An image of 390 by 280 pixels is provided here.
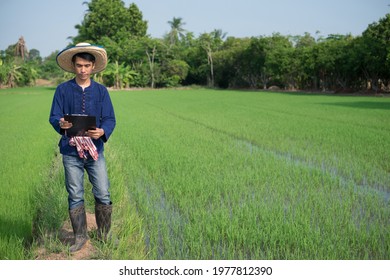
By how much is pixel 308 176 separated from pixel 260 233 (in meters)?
2.03

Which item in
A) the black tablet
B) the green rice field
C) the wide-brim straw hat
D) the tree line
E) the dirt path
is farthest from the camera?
the tree line

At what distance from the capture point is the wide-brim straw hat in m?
2.29

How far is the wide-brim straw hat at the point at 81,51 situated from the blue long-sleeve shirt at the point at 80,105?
0.15m

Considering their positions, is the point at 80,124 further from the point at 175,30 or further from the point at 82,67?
the point at 175,30

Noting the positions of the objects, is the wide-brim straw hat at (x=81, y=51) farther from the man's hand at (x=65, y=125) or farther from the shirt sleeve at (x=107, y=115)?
the man's hand at (x=65, y=125)

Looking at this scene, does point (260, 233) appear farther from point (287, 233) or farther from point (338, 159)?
point (338, 159)

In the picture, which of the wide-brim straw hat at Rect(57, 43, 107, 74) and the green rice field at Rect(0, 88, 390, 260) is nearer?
the wide-brim straw hat at Rect(57, 43, 107, 74)

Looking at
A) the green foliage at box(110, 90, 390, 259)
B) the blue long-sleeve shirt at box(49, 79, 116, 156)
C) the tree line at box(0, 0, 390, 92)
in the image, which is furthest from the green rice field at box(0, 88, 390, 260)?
the tree line at box(0, 0, 390, 92)

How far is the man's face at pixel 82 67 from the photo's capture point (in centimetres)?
232

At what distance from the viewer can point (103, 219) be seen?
2572mm

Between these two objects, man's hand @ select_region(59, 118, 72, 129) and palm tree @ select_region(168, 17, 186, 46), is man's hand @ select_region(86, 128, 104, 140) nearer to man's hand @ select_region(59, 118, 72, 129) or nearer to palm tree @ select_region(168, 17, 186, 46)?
man's hand @ select_region(59, 118, 72, 129)

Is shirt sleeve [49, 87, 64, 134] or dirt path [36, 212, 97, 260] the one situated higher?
shirt sleeve [49, 87, 64, 134]

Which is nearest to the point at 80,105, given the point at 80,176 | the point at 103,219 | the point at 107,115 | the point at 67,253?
the point at 107,115

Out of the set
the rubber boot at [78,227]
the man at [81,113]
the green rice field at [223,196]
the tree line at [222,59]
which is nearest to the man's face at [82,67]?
the man at [81,113]
